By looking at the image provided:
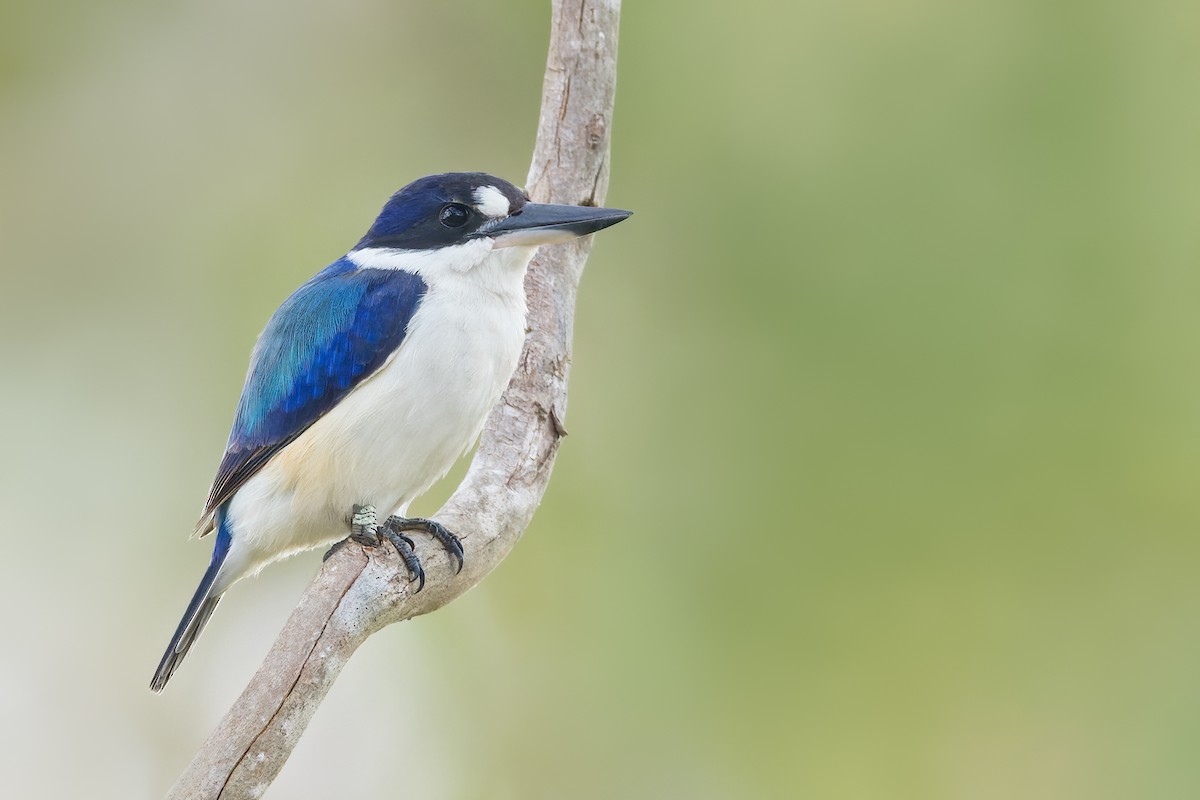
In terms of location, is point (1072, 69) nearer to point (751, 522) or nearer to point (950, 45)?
point (950, 45)

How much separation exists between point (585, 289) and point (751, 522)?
1369 millimetres

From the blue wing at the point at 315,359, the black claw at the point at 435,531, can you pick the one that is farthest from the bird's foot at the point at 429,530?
the blue wing at the point at 315,359

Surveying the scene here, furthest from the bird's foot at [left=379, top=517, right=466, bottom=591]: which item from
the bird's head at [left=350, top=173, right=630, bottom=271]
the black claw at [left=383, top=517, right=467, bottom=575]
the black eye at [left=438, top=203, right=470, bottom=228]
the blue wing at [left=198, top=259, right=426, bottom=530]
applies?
the black eye at [left=438, top=203, right=470, bottom=228]

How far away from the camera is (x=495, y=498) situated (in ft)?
11.1

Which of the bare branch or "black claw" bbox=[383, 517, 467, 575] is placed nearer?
the bare branch

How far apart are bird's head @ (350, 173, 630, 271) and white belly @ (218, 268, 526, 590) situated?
6.2 inches

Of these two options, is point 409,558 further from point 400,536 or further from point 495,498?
point 495,498

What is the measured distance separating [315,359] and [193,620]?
0.68 meters

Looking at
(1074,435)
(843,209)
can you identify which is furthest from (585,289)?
(1074,435)

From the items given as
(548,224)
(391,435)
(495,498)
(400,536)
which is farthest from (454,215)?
(400,536)

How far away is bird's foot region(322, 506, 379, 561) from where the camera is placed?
2.99 m

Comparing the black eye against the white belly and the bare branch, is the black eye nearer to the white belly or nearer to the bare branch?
the white belly

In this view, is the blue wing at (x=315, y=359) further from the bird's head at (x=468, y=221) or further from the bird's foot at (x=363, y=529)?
the bird's foot at (x=363, y=529)

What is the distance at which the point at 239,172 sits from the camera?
6375 mm
